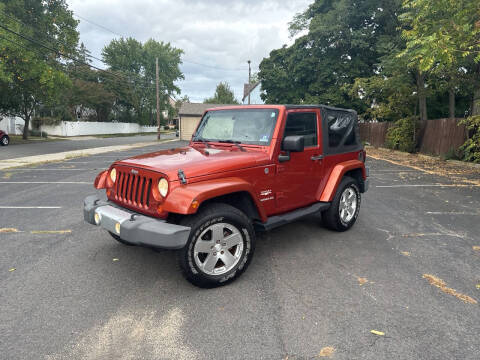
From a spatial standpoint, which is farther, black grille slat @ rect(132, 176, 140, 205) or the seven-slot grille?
black grille slat @ rect(132, 176, 140, 205)

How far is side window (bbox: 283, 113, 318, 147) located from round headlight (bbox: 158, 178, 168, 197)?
1.61 metres

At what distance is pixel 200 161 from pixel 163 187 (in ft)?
1.63

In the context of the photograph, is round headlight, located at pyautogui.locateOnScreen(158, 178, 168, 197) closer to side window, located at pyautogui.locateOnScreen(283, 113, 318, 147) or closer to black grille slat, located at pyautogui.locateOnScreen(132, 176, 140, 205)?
black grille slat, located at pyautogui.locateOnScreen(132, 176, 140, 205)

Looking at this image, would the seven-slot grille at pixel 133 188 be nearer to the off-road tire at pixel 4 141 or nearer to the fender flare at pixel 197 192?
the fender flare at pixel 197 192

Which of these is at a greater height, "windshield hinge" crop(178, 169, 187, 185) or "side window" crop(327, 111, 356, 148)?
"side window" crop(327, 111, 356, 148)

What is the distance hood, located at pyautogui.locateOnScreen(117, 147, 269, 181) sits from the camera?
10.6ft

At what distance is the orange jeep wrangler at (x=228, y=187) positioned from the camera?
10.2ft

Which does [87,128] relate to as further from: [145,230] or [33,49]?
[145,230]

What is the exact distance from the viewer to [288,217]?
13.3ft

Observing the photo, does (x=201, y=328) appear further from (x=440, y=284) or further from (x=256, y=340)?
(x=440, y=284)

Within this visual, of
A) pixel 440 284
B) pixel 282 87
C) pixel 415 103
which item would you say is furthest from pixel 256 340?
pixel 282 87

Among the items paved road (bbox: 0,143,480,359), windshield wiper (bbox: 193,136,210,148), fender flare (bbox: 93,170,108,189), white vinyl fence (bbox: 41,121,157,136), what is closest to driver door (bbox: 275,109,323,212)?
paved road (bbox: 0,143,480,359)

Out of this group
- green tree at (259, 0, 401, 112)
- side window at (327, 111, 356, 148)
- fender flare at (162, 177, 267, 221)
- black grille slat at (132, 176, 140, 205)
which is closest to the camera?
fender flare at (162, 177, 267, 221)

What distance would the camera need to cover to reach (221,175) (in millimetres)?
3363
